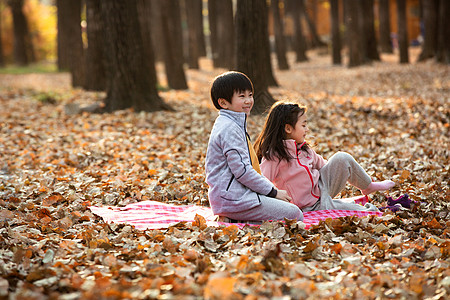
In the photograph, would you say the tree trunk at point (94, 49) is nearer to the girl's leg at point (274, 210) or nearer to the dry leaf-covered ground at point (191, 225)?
the dry leaf-covered ground at point (191, 225)

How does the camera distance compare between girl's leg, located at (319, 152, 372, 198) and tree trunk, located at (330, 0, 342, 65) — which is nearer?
girl's leg, located at (319, 152, 372, 198)

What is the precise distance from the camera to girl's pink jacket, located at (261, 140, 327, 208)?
4.21m

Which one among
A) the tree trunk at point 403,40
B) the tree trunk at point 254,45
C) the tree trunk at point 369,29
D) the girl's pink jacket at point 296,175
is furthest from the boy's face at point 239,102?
the tree trunk at point 369,29

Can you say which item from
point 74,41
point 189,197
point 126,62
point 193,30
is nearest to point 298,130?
point 189,197

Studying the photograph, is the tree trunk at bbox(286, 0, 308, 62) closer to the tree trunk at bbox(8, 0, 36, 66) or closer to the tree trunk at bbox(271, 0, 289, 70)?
the tree trunk at bbox(271, 0, 289, 70)

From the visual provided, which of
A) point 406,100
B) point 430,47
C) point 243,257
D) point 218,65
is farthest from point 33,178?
point 218,65

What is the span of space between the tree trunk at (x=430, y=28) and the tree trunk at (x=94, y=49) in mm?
11040

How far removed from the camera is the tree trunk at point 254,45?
28.7 ft

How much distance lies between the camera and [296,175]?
167 inches

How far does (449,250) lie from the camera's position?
10.3 ft

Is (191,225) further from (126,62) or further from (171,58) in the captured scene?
(171,58)

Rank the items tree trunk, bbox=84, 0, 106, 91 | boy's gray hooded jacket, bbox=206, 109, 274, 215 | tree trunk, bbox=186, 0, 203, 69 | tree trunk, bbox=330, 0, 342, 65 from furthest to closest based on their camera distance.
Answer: tree trunk, bbox=186, 0, 203, 69, tree trunk, bbox=330, 0, 342, 65, tree trunk, bbox=84, 0, 106, 91, boy's gray hooded jacket, bbox=206, 109, 274, 215

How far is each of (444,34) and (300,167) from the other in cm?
1317

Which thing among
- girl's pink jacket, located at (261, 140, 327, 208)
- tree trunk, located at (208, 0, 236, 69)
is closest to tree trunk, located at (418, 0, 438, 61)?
tree trunk, located at (208, 0, 236, 69)
